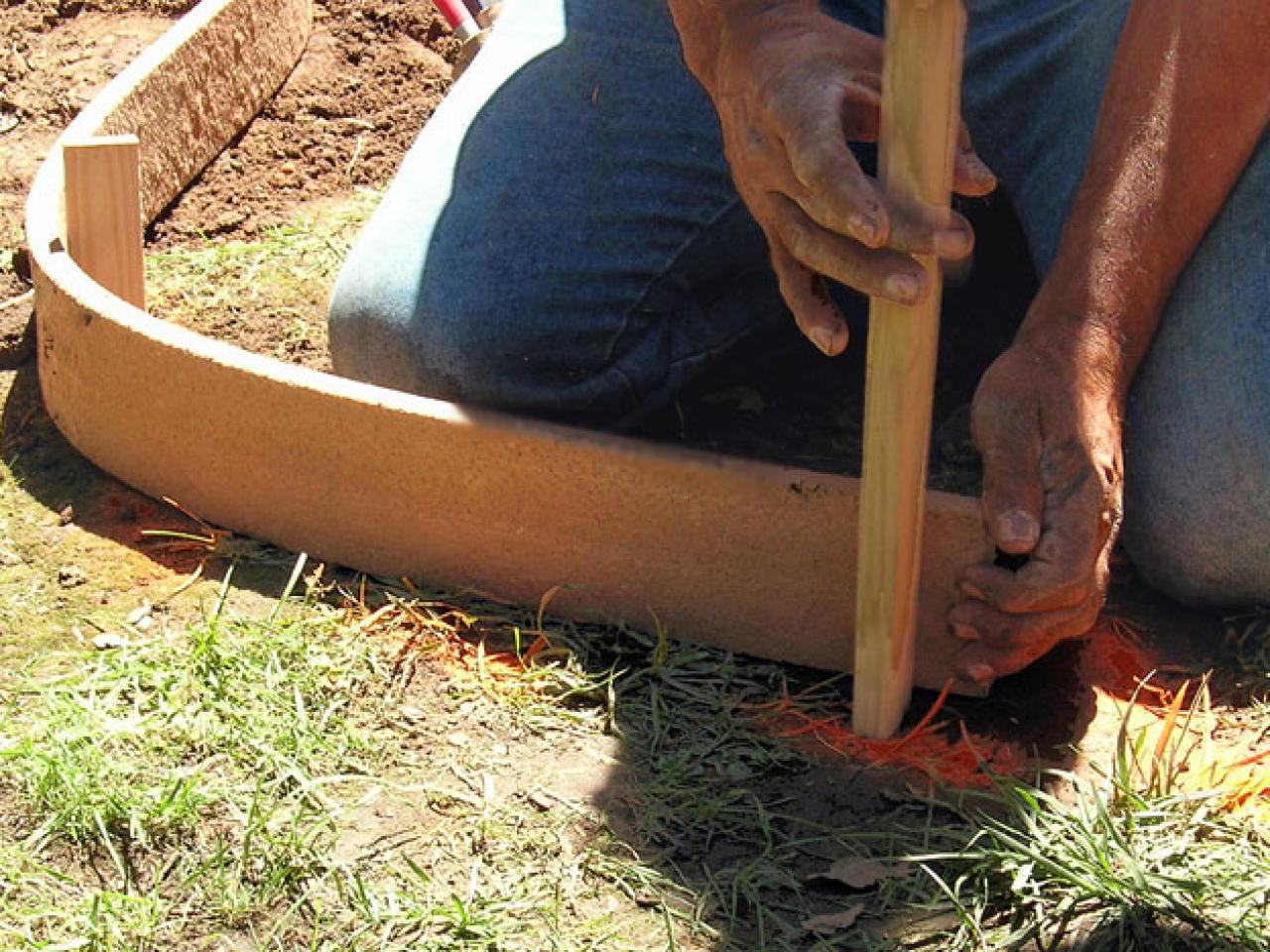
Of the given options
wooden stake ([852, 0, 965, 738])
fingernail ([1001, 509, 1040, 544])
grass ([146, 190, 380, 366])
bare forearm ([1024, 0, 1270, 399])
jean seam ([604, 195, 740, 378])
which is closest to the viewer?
wooden stake ([852, 0, 965, 738])

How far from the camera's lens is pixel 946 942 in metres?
1.96

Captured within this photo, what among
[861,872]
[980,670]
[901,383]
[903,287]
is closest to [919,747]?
[980,670]

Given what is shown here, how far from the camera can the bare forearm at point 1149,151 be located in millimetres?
2393

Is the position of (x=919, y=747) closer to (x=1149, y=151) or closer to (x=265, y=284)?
(x=1149, y=151)

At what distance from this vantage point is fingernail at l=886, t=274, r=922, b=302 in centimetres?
193

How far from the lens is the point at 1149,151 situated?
244 cm

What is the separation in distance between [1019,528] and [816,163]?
54 cm

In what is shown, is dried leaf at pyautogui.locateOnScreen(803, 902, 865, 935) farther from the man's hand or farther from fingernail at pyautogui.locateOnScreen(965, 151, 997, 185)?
fingernail at pyautogui.locateOnScreen(965, 151, 997, 185)

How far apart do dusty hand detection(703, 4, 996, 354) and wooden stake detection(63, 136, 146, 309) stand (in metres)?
1.24

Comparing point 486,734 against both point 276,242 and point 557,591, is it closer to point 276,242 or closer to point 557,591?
point 557,591

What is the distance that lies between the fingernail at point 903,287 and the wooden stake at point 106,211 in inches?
64.2

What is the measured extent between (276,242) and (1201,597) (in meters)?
1.98

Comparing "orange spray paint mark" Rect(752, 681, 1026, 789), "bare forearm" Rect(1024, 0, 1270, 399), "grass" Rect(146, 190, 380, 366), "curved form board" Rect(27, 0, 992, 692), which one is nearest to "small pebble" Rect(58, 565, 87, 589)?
"curved form board" Rect(27, 0, 992, 692)

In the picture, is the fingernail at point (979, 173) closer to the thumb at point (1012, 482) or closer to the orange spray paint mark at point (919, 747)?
the thumb at point (1012, 482)
